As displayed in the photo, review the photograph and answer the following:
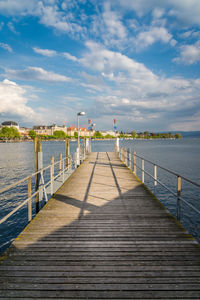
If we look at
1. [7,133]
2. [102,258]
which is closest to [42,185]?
[102,258]

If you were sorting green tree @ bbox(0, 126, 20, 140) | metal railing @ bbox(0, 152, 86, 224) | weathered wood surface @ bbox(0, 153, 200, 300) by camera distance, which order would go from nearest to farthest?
weathered wood surface @ bbox(0, 153, 200, 300) < metal railing @ bbox(0, 152, 86, 224) < green tree @ bbox(0, 126, 20, 140)

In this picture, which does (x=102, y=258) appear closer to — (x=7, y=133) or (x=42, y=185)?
(x=42, y=185)

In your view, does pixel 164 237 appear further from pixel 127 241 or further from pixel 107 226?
pixel 107 226

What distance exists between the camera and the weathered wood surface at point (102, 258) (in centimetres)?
257

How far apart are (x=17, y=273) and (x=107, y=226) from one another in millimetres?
2170

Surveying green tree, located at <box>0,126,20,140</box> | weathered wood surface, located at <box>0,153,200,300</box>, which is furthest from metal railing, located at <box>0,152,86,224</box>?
→ green tree, located at <box>0,126,20,140</box>

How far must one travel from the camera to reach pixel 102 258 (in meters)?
3.26

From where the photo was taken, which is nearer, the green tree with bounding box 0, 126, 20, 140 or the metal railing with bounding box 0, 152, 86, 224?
the metal railing with bounding box 0, 152, 86, 224

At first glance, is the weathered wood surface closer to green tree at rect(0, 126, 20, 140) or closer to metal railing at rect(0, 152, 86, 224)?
metal railing at rect(0, 152, 86, 224)

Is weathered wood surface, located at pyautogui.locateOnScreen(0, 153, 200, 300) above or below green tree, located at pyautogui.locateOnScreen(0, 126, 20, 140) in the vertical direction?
below

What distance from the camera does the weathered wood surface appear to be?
2574 millimetres

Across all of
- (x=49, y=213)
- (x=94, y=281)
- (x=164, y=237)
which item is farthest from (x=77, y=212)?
(x=94, y=281)

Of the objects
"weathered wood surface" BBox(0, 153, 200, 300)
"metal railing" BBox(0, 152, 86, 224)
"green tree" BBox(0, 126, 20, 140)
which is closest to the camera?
"weathered wood surface" BBox(0, 153, 200, 300)

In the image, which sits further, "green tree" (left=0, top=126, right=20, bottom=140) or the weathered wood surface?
"green tree" (left=0, top=126, right=20, bottom=140)
